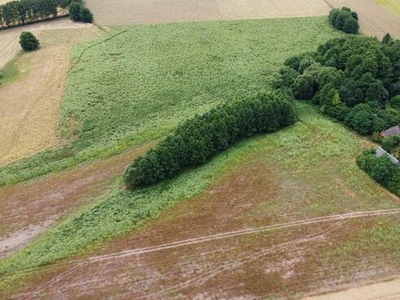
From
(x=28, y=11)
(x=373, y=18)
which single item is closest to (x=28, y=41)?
(x=28, y=11)

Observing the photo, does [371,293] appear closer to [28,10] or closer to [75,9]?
[75,9]

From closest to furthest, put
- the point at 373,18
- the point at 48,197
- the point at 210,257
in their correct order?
the point at 210,257
the point at 48,197
the point at 373,18

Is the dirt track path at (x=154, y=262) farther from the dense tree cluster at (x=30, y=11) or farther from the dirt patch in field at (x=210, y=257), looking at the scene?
the dense tree cluster at (x=30, y=11)

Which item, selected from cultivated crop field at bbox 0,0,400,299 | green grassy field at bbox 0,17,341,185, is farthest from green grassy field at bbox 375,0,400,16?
cultivated crop field at bbox 0,0,400,299

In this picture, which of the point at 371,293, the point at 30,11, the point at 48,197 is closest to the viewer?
the point at 371,293

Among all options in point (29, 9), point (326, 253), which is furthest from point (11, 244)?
point (29, 9)

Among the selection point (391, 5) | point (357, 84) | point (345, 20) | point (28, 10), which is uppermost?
point (28, 10)

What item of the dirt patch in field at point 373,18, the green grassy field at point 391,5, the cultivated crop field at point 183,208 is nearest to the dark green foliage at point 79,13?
the cultivated crop field at point 183,208

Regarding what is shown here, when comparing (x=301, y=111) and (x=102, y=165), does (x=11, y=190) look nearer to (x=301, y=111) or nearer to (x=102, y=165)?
(x=102, y=165)

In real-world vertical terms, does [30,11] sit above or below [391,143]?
above
